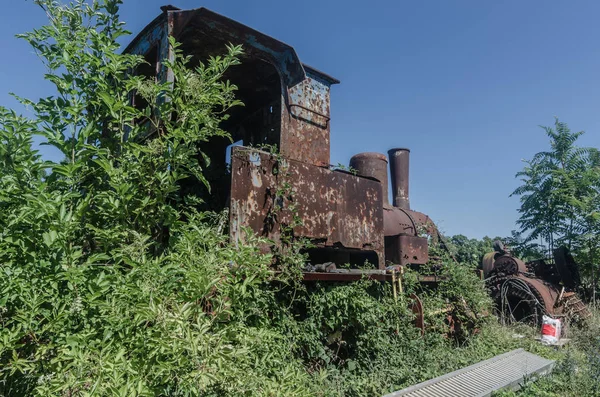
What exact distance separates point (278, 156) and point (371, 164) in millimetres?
3667

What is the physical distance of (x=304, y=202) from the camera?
4.45 meters

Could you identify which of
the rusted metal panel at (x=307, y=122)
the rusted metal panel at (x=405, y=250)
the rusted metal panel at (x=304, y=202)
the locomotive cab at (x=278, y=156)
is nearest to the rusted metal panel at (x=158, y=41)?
the locomotive cab at (x=278, y=156)

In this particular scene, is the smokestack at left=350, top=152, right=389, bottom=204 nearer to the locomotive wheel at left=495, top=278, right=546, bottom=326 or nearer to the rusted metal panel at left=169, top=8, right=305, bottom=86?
the rusted metal panel at left=169, top=8, right=305, bottom=86

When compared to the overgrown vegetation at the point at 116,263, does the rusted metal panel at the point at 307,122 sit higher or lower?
higher

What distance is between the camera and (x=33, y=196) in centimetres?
212

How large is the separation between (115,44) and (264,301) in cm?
235

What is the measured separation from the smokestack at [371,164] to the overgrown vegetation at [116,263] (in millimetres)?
3943

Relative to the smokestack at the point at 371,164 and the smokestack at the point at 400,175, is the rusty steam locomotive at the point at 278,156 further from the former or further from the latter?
the smokestack at the point at 400,175

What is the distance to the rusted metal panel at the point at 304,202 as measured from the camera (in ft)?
12.9

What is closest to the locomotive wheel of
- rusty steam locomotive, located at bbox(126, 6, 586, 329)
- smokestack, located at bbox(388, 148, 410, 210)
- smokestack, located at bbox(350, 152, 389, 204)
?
smokestack, located at bbox(388, 148, 410, 210)

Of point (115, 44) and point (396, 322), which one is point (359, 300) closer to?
point (396, 322)

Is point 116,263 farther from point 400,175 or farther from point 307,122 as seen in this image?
point 400,175

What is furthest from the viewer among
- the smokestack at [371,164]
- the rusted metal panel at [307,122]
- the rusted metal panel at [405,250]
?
the smokestack at [371,164]

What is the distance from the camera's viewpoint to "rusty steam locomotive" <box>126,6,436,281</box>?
3961 mm
